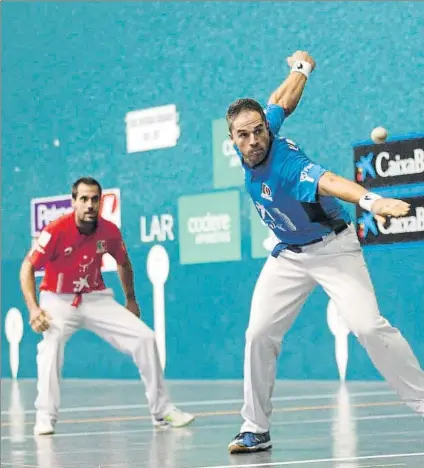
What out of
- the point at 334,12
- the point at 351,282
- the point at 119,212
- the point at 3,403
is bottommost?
the point at 3,403

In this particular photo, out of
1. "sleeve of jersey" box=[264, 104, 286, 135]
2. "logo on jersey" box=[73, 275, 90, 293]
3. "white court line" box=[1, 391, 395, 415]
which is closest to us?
"sleeve of jersey" box=[264, 104, 286, 135]

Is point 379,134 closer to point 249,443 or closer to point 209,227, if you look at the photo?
point 209,227

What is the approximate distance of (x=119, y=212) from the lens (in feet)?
47.5

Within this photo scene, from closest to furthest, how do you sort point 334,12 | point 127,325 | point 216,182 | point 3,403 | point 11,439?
point 11,439 → point 127,325 → point 3,403 → point 334,12 → point 216,182

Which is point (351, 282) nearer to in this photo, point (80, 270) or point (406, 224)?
point (80, 270)

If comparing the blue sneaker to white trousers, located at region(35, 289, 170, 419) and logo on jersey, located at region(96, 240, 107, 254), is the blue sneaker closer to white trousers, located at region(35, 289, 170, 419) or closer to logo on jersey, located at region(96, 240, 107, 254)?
white trousers, located at region(35, 289, 170, 419)

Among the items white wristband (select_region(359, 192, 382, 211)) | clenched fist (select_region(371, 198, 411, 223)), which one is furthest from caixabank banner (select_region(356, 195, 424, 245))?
clenched fist (select_region(371, 198, 411, 223))

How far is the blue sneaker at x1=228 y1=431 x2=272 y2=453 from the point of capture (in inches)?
247

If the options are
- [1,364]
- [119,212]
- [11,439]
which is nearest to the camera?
[11,439]

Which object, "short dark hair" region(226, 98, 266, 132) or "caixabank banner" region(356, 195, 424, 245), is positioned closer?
"short dark hair" region(226, 98, 266, 132)

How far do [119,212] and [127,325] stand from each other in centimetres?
642

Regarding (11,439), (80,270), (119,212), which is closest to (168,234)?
(119,212)

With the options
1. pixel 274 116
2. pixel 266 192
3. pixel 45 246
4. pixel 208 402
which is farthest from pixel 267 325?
pixel 208 402

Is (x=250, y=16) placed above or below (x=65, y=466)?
above
